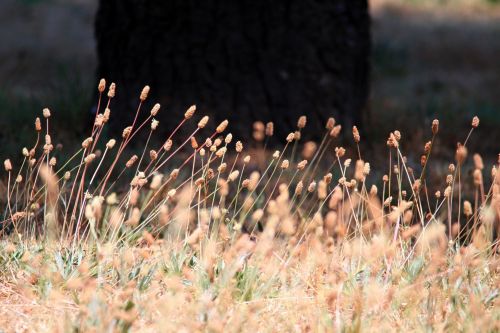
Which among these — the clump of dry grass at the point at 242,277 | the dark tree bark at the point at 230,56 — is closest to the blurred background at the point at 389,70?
the dark tree bark at the point at 230,56

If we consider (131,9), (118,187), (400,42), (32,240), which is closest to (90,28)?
(400,42)

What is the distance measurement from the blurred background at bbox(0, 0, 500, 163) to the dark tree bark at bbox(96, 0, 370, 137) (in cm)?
44

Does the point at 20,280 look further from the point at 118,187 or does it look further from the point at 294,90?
the point at 294,90

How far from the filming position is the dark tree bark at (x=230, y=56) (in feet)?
16.1

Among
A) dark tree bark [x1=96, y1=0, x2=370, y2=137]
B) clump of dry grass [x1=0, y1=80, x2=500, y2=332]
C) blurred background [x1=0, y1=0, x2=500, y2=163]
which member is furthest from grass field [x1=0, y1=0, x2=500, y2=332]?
blurred background [x1=0, y1=0, x2=500, y2=163]

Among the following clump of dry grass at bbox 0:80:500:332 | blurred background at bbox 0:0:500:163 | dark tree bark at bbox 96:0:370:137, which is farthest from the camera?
blurred background at bbox 0:0:500:163

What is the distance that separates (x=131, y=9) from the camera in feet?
16.4

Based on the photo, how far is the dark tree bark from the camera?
4906mm

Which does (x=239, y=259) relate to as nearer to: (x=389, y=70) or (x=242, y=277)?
(x=242, y=277)

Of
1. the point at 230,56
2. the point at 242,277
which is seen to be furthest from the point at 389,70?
the point at 242,277

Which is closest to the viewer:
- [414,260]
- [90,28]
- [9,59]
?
[414,260]

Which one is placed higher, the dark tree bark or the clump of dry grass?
the dark tree bark

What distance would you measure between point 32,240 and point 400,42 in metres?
8.61

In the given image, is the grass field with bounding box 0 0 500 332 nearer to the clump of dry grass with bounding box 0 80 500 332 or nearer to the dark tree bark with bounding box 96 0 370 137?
the clump of dry grass with bounding box 0 80 500 332
